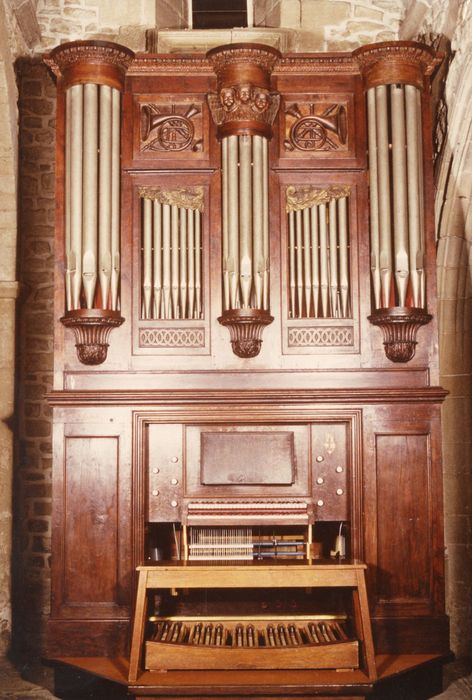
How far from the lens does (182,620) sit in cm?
576

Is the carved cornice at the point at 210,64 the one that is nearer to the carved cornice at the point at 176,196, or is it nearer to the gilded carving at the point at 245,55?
the gilded carving at the point at 245,55

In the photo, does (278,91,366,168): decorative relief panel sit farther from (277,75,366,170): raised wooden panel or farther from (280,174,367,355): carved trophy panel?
(280,174,367,355): carved trophy panel

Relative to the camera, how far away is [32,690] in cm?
622

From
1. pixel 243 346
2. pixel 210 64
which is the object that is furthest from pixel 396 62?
pixel 243 346

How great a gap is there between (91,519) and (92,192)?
244 centimetres

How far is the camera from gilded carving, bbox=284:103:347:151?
6461 millimetres

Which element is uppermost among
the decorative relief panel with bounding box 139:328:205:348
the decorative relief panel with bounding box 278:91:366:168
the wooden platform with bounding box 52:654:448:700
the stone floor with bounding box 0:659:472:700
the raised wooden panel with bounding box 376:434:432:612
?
the decorative relief panel with bounding box 278:91:366:168

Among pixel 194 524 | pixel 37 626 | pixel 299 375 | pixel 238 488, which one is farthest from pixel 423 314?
pixel 37 626

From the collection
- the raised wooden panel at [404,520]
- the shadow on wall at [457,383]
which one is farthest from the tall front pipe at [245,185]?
the shadow on wall at [457,383]

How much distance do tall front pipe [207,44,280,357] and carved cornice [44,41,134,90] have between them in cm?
73

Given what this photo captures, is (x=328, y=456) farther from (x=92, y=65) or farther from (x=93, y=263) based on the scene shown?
(x=92, y=65)

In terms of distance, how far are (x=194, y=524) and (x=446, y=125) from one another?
385 cm

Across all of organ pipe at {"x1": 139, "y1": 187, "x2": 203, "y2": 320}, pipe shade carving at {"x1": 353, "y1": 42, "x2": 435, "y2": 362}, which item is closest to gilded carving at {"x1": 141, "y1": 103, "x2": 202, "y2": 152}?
organ pipe at {"x1": 139, "y1": 187, "x2": 203, "y2": 320}

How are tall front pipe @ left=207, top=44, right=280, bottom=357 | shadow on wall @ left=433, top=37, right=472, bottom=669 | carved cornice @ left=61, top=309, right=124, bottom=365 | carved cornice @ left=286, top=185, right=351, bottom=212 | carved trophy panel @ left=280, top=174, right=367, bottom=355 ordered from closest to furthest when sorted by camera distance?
1. carved cornice @ left=61, top=309, right=124, bottom=365
2. tall front pipe @ left=207, top=44, right=280, bottom=357
3. carved trophy panel @ left=280, top=174, right=367, bottom=355
4. carved cornice @ left=286, top=185, right=351, bottom=212
5. shadow on wall @ left=433, top=37, right=472, bottom=669
